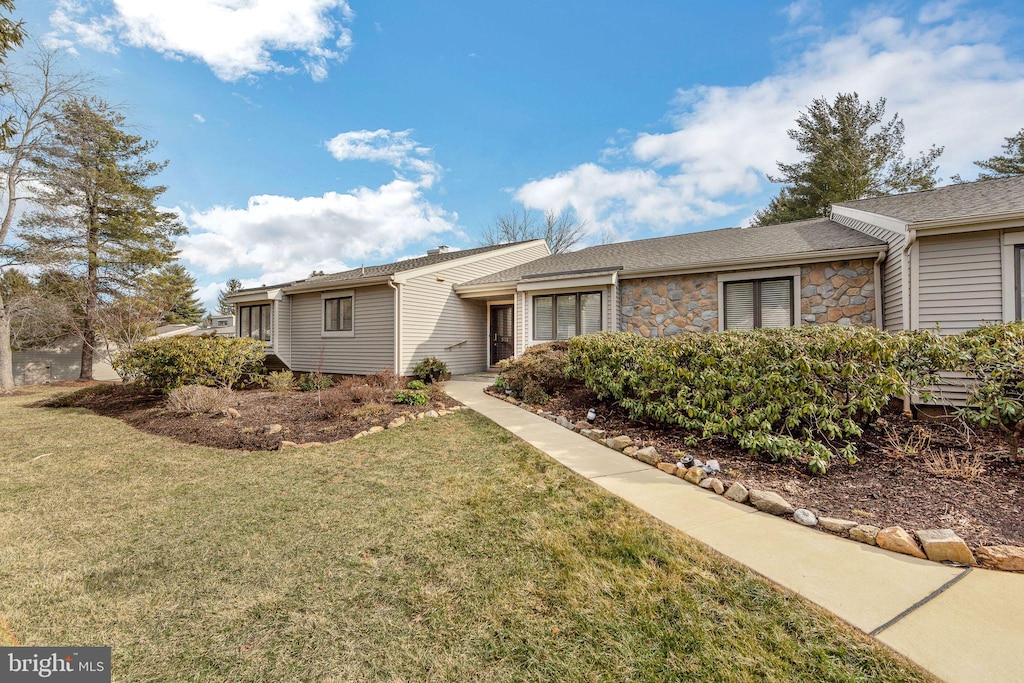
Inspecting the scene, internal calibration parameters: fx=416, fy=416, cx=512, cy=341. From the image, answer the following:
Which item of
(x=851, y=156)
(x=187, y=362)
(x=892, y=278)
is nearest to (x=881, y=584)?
(x=892, y=278)

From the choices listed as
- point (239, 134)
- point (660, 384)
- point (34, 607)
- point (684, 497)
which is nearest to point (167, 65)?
point (239, 134)

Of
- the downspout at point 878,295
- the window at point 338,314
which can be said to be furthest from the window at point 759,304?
the window at point 338,314

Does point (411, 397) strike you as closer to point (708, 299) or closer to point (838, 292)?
point (708, 299)

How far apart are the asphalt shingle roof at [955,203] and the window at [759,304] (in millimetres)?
2210

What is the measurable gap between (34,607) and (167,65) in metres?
11.3

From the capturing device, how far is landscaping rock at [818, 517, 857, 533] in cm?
308

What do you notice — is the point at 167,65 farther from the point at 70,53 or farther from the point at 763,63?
the point at 763,63

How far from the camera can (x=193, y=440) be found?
6.55m

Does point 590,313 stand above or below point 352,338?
above

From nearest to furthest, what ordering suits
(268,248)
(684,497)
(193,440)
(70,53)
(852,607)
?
(852,607) < (684,497) < (193,440) < (70,53) < (268,248)

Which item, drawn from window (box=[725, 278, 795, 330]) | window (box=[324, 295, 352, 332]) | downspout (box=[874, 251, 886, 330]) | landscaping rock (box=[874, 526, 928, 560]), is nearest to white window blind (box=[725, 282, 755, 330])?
window (box=[725, 278, 795, 330])

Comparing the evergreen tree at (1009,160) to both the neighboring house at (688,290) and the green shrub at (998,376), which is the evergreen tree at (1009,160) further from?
the green shrub at (998,376)

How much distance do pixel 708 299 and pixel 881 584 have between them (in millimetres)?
7987

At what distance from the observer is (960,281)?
6.66 metres
